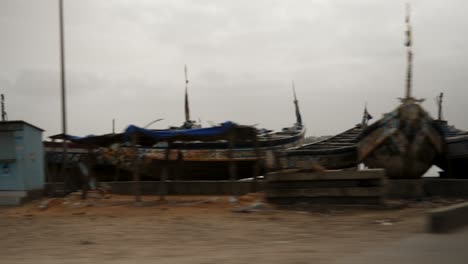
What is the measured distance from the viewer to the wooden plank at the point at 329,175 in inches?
441

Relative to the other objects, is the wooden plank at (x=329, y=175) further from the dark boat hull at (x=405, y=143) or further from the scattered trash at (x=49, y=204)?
the scattered trash at (x=49, y=204)

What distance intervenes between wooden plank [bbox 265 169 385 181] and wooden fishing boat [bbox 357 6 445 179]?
114 inches

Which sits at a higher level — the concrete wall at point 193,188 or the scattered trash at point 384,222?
the scattered trash at point 384,222

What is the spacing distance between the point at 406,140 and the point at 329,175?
11.6ft

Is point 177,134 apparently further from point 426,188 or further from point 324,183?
point 426,188

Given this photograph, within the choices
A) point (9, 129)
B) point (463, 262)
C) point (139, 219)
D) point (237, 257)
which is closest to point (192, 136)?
point (139, 219)

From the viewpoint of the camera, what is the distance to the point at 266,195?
489 inches

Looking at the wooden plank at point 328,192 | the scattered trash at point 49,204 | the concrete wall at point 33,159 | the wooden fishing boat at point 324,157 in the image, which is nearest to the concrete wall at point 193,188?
the concrete wall at point 33,159

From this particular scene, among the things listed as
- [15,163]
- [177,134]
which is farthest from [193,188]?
[15,163]

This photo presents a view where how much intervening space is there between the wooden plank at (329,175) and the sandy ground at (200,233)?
0.80 meters

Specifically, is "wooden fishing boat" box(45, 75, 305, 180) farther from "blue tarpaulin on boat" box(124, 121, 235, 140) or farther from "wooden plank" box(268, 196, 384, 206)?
"wooden plank" box(268, 196, 384, 206)

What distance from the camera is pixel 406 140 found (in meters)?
13.8

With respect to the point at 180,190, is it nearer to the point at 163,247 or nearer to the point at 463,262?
the point at 163,247

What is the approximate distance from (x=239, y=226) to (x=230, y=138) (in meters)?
5.92
